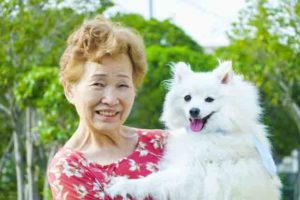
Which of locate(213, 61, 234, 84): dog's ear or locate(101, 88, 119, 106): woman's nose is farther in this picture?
locate(213, 61, 234, 84): dog's ear

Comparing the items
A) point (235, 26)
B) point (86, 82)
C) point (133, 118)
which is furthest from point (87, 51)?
point (133, 118)

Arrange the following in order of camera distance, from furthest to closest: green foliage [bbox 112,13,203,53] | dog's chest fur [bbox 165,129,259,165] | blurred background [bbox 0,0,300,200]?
green foliage [bbox 112,13,203,53], blurred background [bbox 0,0,300,200], dog's chest fur [bbox 165,129,259,165]

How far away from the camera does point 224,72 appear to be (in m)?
→ 5.09

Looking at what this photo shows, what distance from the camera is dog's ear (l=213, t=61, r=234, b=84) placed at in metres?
5.09

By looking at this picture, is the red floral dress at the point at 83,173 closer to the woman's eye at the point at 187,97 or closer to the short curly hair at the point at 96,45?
the short curly hair at the point at 96,45

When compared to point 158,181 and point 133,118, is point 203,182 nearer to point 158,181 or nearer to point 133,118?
point 158,181

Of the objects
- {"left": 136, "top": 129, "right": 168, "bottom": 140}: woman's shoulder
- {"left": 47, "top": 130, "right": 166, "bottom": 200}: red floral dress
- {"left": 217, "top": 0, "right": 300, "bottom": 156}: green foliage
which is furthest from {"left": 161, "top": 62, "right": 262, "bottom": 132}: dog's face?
{"left": 217, "top": 0, "right": 300, "bottom": 156}: green foliage

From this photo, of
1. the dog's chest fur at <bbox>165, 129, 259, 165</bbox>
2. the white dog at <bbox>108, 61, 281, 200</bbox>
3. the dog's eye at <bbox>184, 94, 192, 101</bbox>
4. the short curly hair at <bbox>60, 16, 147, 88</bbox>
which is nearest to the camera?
the short curly hair at <bbox>60, 16, 147, 88</bbox>

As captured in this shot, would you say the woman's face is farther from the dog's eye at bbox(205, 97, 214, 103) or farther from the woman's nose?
the dog's eye at bbox(205, 97, 214, 103)

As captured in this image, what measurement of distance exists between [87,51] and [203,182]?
1.11 metres

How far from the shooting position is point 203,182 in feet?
16.0

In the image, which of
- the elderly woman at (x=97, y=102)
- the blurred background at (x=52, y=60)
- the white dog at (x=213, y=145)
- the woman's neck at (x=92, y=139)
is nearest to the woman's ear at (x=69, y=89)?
the elderly woman at (x=97, y=102)

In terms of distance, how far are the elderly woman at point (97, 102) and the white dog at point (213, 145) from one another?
0.31 m

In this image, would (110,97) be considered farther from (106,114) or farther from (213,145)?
(213,145)
